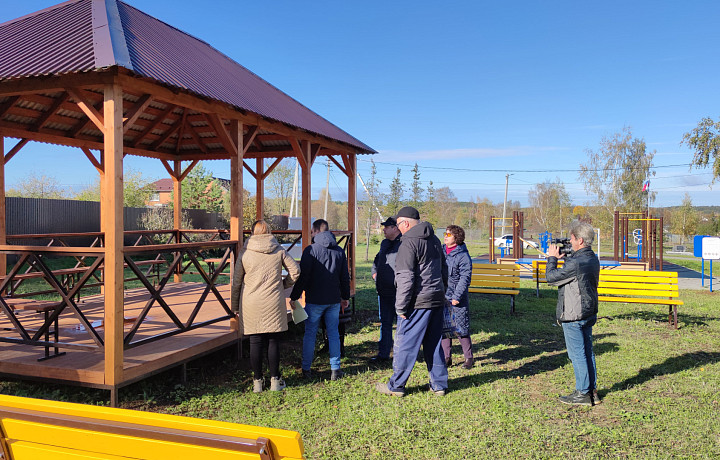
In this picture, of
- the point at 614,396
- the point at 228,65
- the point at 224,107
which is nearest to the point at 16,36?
the point at 224,107

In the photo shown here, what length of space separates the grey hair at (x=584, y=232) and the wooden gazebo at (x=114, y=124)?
3.82 metres

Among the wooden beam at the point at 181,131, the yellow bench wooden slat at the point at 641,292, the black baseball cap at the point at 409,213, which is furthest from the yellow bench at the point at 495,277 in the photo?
the wooden beam at the point at 181,131

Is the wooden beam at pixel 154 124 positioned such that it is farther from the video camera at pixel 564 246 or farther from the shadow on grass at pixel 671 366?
the shadow on grass at pixel 671 366

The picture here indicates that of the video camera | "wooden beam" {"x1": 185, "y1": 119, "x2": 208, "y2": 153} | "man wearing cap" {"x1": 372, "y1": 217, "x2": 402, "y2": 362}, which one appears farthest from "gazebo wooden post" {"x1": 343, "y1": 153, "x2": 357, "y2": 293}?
the video camera

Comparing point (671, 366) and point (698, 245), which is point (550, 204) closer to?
point (698, 245)

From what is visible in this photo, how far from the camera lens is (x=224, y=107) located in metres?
5.88

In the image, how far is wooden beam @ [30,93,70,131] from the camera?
6840mm

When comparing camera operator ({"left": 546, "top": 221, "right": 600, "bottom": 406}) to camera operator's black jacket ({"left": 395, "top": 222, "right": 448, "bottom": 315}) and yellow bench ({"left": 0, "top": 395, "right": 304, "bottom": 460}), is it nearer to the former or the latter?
camera operator's black jacket ({"left": 395, "top": 222, "right": 448, "bottom": 315})

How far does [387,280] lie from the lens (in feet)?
19.4

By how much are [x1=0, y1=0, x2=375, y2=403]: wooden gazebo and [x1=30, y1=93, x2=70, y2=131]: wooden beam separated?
3cm

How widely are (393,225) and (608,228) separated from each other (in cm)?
3682

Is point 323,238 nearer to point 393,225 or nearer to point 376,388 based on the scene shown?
point 393,225

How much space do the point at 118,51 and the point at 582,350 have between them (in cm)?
505

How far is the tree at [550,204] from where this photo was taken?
4306 centimetres
